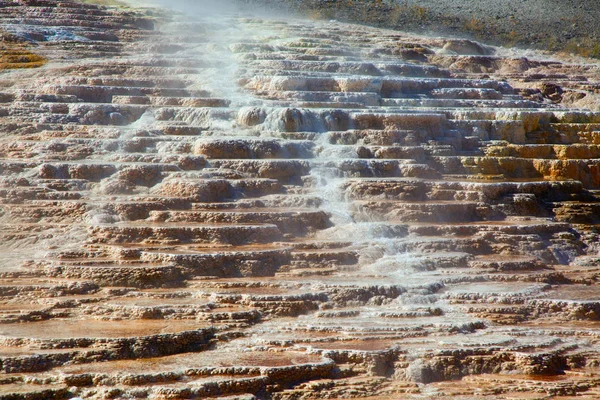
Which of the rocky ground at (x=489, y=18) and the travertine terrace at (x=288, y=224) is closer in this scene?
the travertine terrace at (x=288, y=224)

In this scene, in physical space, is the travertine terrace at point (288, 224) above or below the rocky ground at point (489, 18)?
below

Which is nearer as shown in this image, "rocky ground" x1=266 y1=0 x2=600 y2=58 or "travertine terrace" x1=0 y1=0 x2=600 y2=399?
"travertine terrace" x1=0 y1=0 x2=600 y2=399

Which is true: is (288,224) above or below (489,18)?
below

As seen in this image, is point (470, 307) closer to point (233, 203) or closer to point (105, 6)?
point (233, 203)

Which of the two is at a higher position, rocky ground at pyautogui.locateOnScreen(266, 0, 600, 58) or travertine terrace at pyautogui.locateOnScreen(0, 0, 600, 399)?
rocky ground at pyautogui.locateOnScreen(266, 0, 600, 58)

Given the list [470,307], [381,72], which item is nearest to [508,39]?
[381,72]

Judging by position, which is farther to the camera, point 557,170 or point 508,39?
point 508,39

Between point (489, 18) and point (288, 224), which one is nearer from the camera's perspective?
point (288, 224)

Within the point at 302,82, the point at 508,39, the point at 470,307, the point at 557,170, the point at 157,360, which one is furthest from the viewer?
the point at 508,39
